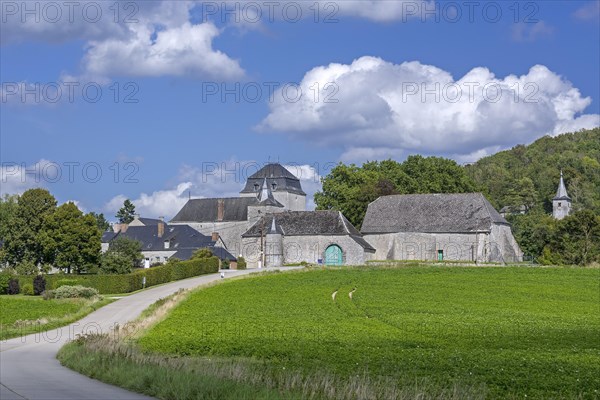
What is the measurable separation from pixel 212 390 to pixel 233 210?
96.9 meters

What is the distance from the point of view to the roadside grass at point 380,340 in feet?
58.1

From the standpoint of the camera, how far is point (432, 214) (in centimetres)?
8062

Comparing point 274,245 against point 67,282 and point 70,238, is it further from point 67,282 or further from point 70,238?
point 67,282

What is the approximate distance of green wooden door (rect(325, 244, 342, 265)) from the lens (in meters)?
78.7

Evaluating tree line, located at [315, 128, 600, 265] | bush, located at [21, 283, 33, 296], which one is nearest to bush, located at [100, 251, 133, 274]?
bush, located at [21, 283, 33, 296]

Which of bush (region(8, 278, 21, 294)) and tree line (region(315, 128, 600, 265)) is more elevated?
tree line (region(315, 128, 600, 265))

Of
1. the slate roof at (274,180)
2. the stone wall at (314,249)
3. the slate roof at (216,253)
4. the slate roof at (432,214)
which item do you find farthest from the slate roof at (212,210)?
the slate roof at (432,214)

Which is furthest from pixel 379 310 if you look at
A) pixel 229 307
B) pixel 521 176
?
pixel 521 176

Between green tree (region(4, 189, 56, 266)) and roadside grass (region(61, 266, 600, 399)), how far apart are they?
88.4 feet

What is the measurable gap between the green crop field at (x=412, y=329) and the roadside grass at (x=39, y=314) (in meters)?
4.92

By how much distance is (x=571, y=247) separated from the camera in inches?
3088

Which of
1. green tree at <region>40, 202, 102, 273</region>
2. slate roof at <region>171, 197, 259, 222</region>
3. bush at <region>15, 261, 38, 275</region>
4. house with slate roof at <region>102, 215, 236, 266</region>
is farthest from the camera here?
slate roof at <region>171, 197, 259, 222</region>

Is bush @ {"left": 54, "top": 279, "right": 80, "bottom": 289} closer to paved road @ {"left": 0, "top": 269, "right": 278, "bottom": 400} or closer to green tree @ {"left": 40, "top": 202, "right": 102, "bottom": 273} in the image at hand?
green tree @ {"left": 40, "top": 202, "right": 102, "bottom": 273}

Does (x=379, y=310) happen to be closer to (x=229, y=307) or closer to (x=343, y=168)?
(x=229, y=307)
